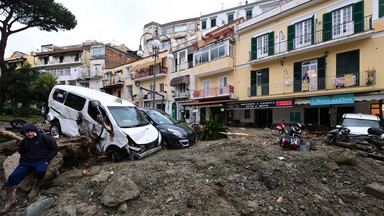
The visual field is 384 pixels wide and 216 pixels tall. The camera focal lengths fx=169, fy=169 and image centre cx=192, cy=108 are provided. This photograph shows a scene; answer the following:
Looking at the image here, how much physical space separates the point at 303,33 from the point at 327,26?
1.60 meters

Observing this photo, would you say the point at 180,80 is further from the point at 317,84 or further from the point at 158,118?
the point at 158,118

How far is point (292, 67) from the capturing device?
14.5 meters

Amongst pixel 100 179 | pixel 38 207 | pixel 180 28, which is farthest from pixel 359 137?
pixel 180 28

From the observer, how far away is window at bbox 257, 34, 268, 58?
1598cm

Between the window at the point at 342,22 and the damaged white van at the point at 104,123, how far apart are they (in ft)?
48.3

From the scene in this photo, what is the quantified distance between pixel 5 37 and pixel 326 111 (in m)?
33.6

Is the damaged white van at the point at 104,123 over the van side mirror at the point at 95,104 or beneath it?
beneath

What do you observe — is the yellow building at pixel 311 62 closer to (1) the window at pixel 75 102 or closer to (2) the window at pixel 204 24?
(1) the window at pixel 75 102

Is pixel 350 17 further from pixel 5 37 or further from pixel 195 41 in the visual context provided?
pixel 5 37

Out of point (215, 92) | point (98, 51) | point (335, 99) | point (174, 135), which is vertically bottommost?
point (174, 135)

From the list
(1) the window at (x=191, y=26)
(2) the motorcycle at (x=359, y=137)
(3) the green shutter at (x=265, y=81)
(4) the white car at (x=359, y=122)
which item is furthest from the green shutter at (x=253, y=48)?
(1) the window at (x=191, y=26)

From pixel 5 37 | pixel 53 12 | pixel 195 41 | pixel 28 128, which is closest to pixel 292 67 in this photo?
pixel 195 41

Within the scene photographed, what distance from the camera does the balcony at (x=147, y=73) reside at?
24.9 m

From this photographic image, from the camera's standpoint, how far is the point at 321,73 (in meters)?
13.1
